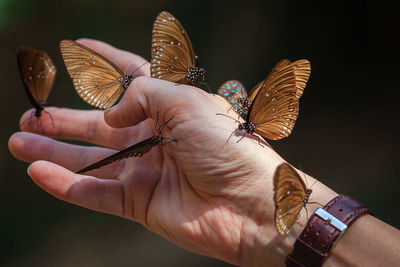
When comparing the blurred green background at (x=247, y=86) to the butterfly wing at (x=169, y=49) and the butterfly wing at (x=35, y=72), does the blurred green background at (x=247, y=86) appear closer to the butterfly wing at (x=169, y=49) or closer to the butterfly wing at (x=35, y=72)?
the butterfly wing at (x=35, y=72)

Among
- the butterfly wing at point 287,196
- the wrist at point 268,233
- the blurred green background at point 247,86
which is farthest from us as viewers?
the blurred green background at point 247,86

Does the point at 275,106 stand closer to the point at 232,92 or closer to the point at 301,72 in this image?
the point at 301,72

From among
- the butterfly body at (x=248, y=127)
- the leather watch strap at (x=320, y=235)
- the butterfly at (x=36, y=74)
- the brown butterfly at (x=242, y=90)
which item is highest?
the brown butterfly at (x=242, y=90)

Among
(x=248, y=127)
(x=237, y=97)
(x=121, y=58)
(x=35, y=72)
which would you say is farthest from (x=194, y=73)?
(x=35, y=72)

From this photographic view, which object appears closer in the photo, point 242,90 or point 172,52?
point 172,52

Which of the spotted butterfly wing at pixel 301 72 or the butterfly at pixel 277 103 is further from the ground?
the spotted butterfly wing at pixel 301 72

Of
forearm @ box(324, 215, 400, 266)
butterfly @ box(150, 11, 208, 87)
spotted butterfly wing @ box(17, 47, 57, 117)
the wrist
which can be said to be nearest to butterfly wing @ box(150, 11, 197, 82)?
butterfly @ box(150, 11, 208, 87)

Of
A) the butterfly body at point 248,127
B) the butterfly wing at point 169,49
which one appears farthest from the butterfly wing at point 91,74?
the butterfly body at point 248,127

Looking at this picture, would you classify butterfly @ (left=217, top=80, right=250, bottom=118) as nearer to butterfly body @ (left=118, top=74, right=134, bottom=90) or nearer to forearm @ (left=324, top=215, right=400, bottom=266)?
butterfly body @ (left=118, top=74, right=134, bottom=90)
